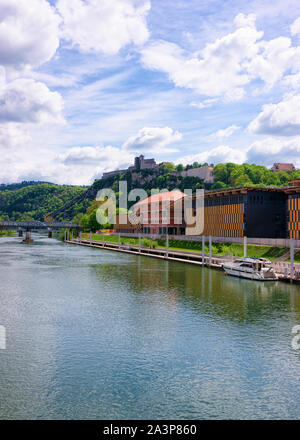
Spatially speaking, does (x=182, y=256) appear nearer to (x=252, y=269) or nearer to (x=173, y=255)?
(x=173, y=255)

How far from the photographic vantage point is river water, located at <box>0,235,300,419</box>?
16.1m

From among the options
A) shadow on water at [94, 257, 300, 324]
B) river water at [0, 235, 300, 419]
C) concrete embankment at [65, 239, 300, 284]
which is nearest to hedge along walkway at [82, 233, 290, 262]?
concrete embankment at [65, 239, 300, 284]

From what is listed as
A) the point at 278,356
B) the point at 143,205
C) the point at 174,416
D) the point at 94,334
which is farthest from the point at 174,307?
the point at 143,205

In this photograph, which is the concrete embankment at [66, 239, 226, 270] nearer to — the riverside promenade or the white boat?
the riverside promenade

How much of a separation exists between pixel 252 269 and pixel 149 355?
32876mm

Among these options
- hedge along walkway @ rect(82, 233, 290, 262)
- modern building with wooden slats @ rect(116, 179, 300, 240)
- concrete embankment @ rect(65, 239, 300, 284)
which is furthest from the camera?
modern building with wooden slats @ rect(116, 179, 300, 240)

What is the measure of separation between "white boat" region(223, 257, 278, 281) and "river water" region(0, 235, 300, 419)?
7.80 meters

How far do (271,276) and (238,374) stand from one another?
106ft

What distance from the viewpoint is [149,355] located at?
21.8 meters

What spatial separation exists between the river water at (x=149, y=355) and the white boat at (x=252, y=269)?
7.80 metres

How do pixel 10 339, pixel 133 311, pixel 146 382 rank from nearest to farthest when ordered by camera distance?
pixel 146 382, pixel 10 339, pixel 133 311

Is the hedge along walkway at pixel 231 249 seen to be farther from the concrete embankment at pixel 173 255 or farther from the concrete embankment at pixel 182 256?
the concrete embankment at pixel 173 255
